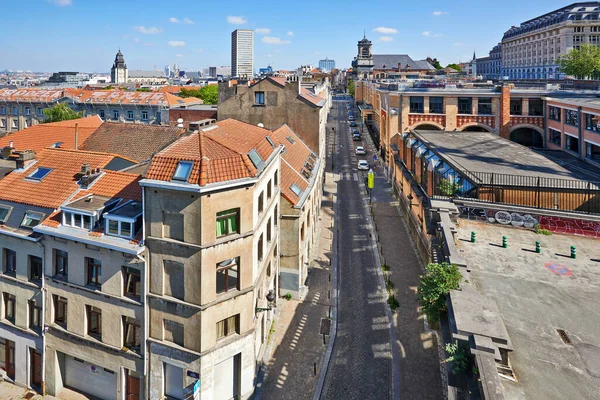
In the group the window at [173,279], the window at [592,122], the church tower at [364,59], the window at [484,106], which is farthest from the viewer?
the church tower at [364,59]

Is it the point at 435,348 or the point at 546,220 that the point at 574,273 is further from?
the point at 435,348

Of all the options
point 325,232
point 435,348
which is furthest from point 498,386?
point 325,232

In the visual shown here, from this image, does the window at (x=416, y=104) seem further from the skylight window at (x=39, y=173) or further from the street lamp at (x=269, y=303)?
the skylight window at (x=39, y=173)

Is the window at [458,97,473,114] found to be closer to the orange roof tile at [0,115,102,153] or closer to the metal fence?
the metal fence

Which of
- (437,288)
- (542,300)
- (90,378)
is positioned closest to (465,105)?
(542,300)

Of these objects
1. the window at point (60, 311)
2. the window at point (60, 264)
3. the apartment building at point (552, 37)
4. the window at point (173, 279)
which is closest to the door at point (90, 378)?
the window at point (60, 311)

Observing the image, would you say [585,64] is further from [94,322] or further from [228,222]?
[94,322]
